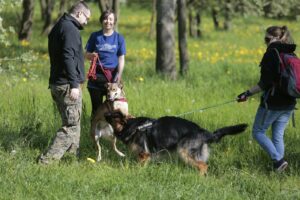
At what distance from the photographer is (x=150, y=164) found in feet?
21.3

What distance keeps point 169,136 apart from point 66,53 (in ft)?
5.20

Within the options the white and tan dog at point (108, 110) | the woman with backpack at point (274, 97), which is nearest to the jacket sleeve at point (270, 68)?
the woman with backpack at point (274, 97)

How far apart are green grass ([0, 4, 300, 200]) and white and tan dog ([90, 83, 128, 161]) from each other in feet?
0.74

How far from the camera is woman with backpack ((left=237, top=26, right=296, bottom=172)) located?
251 inches

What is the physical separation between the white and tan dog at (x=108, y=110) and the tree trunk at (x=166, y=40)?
5.46 metres

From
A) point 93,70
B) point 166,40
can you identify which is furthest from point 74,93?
point 166,40

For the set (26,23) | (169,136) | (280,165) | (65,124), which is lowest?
(280,165)

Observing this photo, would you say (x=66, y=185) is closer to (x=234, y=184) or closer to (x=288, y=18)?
(x=234, y=184)

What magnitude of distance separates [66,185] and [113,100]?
5.96 feet

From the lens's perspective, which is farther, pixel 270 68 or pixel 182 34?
pixel 182 34

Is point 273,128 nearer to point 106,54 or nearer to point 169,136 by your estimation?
point 169,136

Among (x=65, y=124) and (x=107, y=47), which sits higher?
(x=107, y=47)

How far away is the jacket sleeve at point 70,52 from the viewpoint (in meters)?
6.33

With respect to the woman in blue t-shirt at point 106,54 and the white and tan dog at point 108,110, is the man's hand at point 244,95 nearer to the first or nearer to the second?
the white and tan dog at point 108,110
